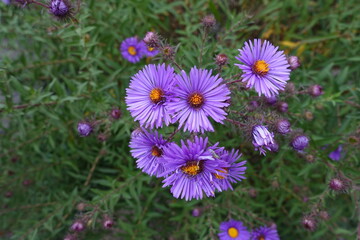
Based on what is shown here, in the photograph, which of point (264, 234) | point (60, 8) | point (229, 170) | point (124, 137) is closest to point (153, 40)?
point (60, 8)

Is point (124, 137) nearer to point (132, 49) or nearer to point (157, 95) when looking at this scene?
point (132, 49)

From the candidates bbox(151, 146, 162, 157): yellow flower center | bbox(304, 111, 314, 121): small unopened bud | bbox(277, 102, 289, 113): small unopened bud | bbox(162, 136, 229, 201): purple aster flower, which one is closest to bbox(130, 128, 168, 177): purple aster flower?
bbox(151, 146, 162, 157): yellow flower center

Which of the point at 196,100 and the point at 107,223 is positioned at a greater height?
the point at 196,100

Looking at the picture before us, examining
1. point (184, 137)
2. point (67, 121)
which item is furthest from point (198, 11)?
point (184, 137)

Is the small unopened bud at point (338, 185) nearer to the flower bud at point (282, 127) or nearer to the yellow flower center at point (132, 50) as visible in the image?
the flower bud at point (282, 127)

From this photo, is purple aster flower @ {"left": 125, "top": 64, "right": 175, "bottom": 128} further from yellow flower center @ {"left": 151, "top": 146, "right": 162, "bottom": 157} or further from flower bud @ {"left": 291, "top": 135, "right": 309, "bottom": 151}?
flower bud @ {"left": 291, "top": 135, "right": 309, "bottom": 151}

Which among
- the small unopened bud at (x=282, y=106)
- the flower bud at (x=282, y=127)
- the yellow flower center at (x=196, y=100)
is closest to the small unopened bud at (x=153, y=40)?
the yellow flower center at (x=196, y=100)
